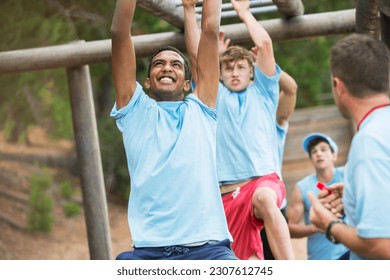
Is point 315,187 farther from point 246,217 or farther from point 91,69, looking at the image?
point 91,69

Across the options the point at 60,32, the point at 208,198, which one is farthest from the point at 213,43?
the point at 60,32

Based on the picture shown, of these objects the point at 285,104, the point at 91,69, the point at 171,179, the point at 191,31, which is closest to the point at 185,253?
the point at 171,179

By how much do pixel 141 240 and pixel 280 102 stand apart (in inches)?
87.9

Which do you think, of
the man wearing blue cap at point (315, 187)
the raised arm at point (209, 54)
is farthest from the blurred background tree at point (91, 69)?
the raised arm at point (209, 54)

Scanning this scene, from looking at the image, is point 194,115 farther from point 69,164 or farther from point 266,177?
point 69,164

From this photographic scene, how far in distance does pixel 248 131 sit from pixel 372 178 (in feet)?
7.02

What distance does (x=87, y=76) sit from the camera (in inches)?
227

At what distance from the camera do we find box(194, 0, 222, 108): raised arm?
→ 368 centimetres

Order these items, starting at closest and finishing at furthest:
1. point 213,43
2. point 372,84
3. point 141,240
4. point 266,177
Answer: point 372,84 < point 141,240 < point 213,43 < point 266,177

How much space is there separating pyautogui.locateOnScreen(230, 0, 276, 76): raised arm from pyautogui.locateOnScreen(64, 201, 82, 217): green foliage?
31.3ft

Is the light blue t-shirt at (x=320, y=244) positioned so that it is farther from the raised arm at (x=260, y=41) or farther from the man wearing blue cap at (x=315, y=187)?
the raised arm at (x=260, y=41)

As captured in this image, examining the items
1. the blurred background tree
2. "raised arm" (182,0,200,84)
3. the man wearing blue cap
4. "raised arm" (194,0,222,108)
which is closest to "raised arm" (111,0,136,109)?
"raised arm" (194,0,222,108)

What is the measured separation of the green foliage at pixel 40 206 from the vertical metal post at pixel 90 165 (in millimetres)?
6815

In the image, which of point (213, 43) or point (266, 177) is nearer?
point (213, 43)
